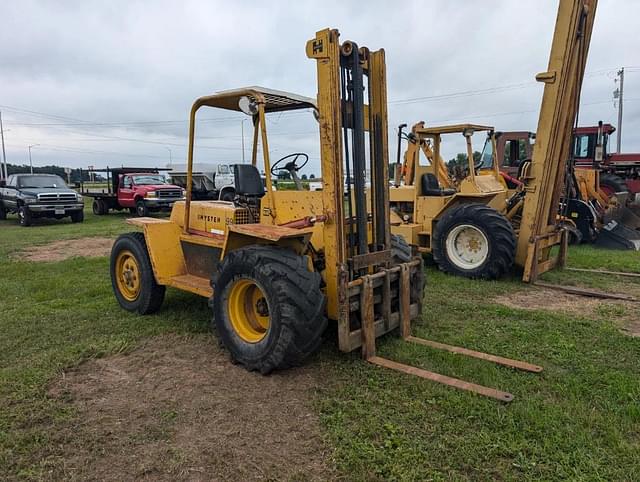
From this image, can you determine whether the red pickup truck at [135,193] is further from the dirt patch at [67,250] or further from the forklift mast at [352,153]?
the forklift mast at [352,153]

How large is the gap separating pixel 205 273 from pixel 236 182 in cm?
119

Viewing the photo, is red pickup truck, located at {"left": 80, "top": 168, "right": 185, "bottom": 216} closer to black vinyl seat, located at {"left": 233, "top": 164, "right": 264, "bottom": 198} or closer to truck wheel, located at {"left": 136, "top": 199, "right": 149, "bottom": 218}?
truck wheel, located at {"left": 136, "top": 199, "right": 149, "bottom": 218}

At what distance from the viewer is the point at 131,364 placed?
425cm

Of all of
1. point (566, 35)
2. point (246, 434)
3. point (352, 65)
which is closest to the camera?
point (246, 434)

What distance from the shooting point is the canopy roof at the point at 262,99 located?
446cm

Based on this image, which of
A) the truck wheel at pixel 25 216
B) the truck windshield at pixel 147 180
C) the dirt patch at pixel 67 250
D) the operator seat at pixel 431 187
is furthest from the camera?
the truck windshield at pixel 147 180

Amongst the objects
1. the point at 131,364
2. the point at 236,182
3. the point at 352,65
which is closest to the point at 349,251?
the point at 236,182

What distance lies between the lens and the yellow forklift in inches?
150

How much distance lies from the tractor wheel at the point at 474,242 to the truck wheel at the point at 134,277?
4.43 metres

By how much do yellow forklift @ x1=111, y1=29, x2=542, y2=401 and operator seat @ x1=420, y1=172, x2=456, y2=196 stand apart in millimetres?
3734

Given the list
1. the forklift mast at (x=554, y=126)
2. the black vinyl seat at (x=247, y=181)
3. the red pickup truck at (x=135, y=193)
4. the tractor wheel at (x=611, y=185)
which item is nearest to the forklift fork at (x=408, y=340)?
the black vinyl seat at (x=247, y=181)

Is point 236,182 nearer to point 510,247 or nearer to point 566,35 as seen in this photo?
point 510,247

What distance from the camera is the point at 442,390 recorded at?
355 centimetres

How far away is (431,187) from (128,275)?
527 cm
